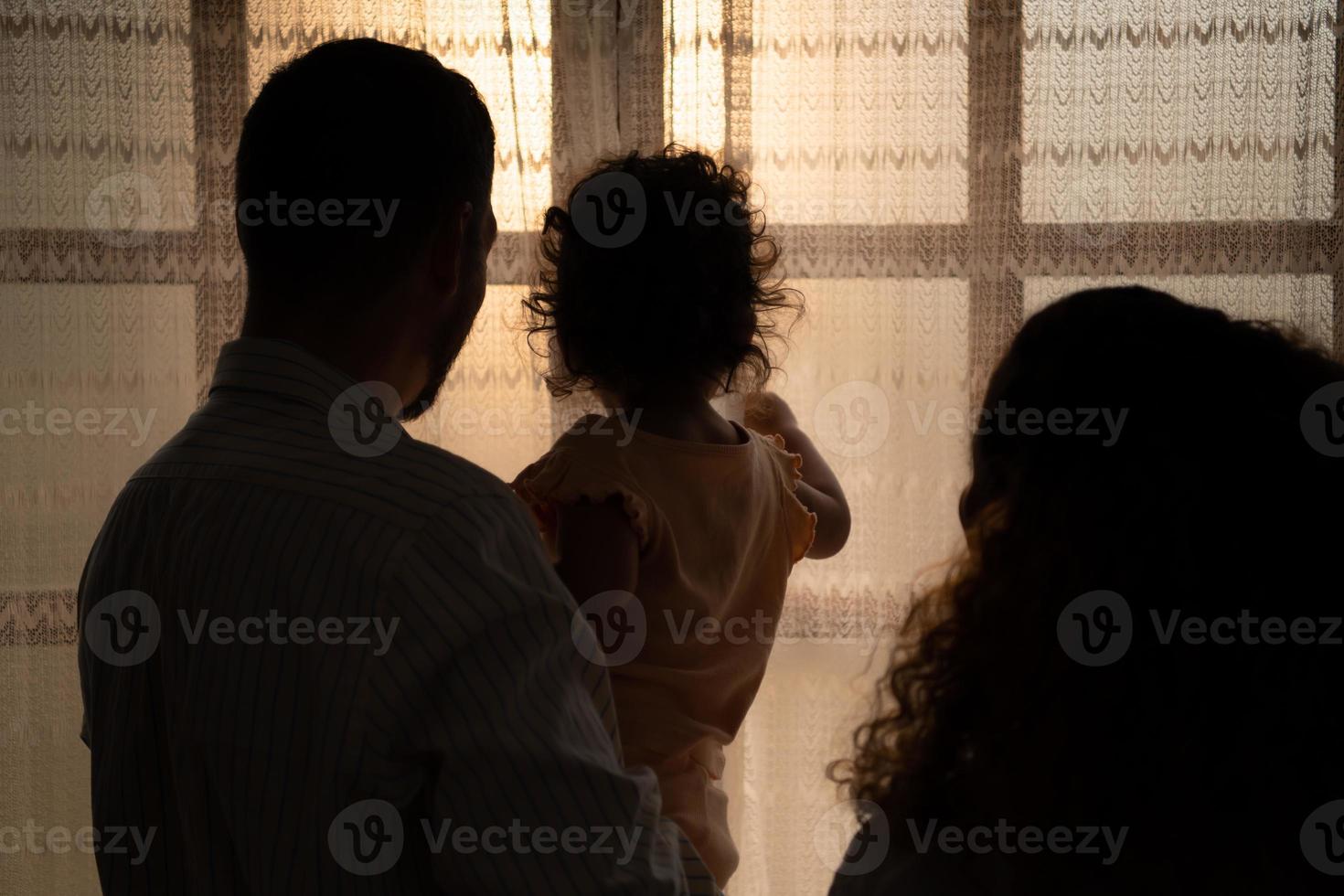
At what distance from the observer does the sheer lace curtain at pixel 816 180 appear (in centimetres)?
194

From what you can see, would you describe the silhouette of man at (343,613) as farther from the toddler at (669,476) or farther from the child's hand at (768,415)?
the child's hand at (768,415)

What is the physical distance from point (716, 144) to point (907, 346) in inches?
19.7

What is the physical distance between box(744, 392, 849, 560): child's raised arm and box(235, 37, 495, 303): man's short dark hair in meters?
0.78

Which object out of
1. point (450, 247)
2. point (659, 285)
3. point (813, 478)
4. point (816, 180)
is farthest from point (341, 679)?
point (816, 180)

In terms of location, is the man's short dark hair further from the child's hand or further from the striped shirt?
the child's hand

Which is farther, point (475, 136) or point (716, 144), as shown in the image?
point (716, 144)

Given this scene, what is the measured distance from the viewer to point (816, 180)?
196 centimetres

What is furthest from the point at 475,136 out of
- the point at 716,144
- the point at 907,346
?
the point at 907,346

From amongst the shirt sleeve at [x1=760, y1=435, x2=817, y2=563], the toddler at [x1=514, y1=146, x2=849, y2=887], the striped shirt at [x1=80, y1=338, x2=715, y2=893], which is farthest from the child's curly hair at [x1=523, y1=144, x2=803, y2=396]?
the striped shirt at [x1=80, y1=338, x2=715, y2=893]

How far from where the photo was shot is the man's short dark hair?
2.83ft

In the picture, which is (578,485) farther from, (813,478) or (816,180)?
(816,180)

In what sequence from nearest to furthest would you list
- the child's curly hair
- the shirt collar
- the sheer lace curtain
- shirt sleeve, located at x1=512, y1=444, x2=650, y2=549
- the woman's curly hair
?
the woman's curly hair
the shirt collar
shirt sleeve, located at x1=512, y1=444, x2=650, y2=549
the child's curly hair
the sheer lace curtain

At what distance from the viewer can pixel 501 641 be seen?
758 mm

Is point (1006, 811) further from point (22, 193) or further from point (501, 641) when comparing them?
point (22, 193)
